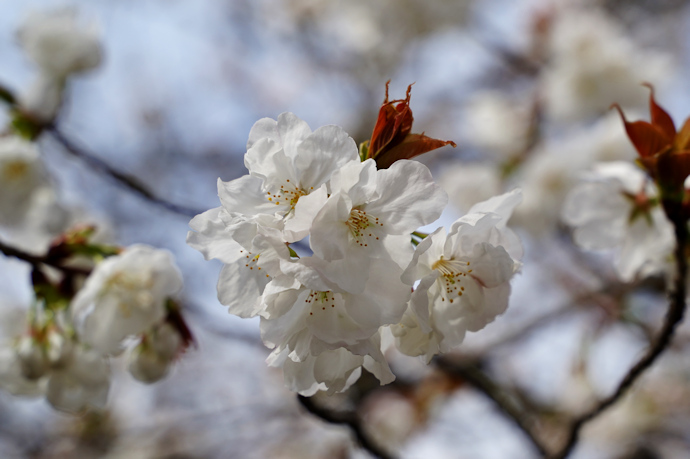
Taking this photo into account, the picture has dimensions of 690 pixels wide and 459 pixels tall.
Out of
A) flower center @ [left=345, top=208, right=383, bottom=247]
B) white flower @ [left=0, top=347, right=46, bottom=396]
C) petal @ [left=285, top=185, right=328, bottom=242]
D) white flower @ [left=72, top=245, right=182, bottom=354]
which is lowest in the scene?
white flower @ [left=0, top=347, right=46, bottom=396]

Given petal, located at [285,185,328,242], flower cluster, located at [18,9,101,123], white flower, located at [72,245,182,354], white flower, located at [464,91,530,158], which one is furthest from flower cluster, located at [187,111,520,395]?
white flower, located at [464,91,530,158]

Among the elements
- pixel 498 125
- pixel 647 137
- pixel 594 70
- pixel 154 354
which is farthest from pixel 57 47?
pixel 594 70

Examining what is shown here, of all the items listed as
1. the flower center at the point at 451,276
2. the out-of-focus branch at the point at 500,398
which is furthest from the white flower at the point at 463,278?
the out-of-focus branch at the point at 500,398

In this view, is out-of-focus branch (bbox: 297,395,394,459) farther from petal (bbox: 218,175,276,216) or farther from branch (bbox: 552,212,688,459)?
branch (bbox: 552,212,688,459)

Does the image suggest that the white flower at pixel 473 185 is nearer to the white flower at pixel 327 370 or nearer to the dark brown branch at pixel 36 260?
the dark brown branch at pixel 36 260

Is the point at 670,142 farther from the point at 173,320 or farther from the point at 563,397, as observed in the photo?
the point at 563,397

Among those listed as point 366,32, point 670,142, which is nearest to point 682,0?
point 366,32

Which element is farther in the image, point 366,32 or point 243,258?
point 366,32
